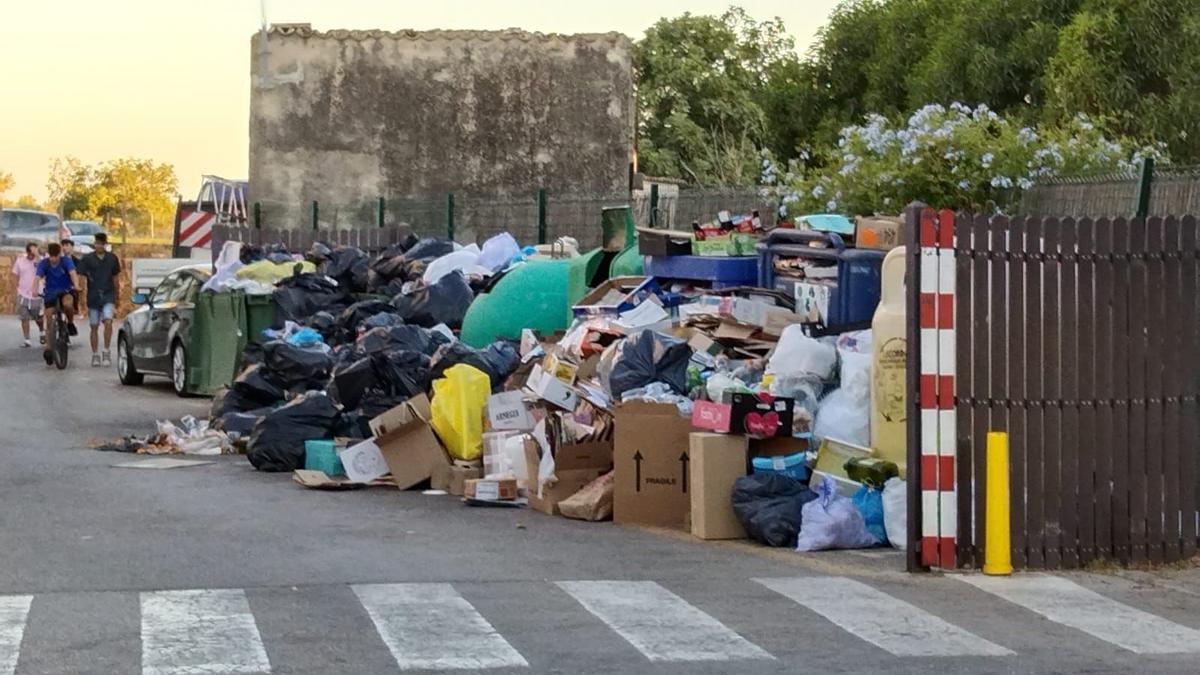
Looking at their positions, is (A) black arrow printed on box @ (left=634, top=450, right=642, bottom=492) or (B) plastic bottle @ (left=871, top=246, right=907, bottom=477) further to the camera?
(A) black arrow printed on box @ (left=634, top=450, right=642, bottom=492)

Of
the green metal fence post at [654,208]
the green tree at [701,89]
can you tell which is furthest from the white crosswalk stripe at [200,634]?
the green tree at [701,89]

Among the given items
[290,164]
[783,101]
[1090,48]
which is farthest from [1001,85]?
[290,164]

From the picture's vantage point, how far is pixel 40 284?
96.3ft

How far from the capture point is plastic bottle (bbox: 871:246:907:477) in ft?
36.1

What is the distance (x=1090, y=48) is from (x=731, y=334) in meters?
21.5

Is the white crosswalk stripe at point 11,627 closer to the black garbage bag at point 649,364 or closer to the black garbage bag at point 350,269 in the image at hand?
the black garbage bag at point 649,364

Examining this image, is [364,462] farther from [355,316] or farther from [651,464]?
[355,316]

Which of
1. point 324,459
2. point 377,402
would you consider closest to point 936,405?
point 324,459

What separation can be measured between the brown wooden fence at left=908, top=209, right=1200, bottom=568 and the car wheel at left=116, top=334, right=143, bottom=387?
15.5m

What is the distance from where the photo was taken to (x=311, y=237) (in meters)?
25.0

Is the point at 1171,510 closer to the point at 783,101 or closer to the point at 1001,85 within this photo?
the point at 1001,85

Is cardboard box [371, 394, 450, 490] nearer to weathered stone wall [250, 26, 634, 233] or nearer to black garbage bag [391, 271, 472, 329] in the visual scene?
black garbage bag [391, 271, 472, 329]

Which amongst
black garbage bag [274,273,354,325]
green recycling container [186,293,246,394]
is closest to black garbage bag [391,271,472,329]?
black garbage bag [274,273,354,325]

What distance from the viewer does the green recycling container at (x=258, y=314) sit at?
21078mm
